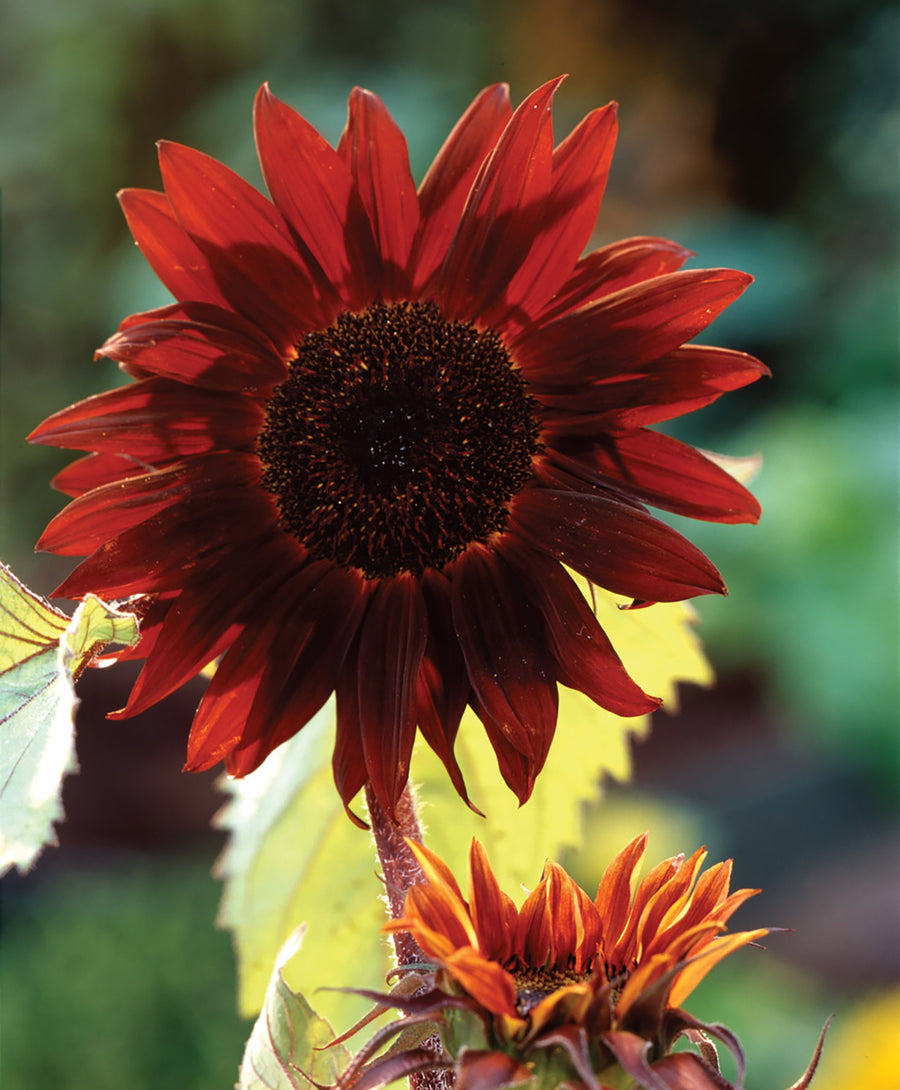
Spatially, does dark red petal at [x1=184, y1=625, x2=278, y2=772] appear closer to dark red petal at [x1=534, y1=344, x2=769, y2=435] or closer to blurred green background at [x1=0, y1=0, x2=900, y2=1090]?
dark red petal at [x1=534, y1=344, x2=769, y2=435]

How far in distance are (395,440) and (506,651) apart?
74 millimetres

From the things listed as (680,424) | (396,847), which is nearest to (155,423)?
(396,847)

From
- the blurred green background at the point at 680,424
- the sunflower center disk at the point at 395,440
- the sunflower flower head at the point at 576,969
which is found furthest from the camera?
the blurred green background at the point at 680,424

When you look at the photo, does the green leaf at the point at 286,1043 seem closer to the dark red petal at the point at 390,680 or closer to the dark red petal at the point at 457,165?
the dark red petal at the point at 390,680

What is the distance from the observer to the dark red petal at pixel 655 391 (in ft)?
0.89

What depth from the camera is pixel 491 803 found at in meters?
0.38

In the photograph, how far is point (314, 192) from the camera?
287mm

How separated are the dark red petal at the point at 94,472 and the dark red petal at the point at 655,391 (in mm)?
110

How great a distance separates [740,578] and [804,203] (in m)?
1.21

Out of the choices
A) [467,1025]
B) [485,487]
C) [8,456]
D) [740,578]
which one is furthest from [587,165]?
[8,456]

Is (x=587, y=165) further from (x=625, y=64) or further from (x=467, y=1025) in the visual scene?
(x=625, y=64)

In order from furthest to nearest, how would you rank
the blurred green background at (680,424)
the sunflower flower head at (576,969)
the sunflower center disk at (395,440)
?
1. the blurred green background at (680,424)
2. the sunflower center disk at (395,440)
3. the sunflower flower head at (576,969)

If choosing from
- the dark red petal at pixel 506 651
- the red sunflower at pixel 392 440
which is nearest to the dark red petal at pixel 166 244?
the red sunflower at pixel 392 440

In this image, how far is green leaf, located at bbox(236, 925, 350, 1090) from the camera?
9.7 inches
